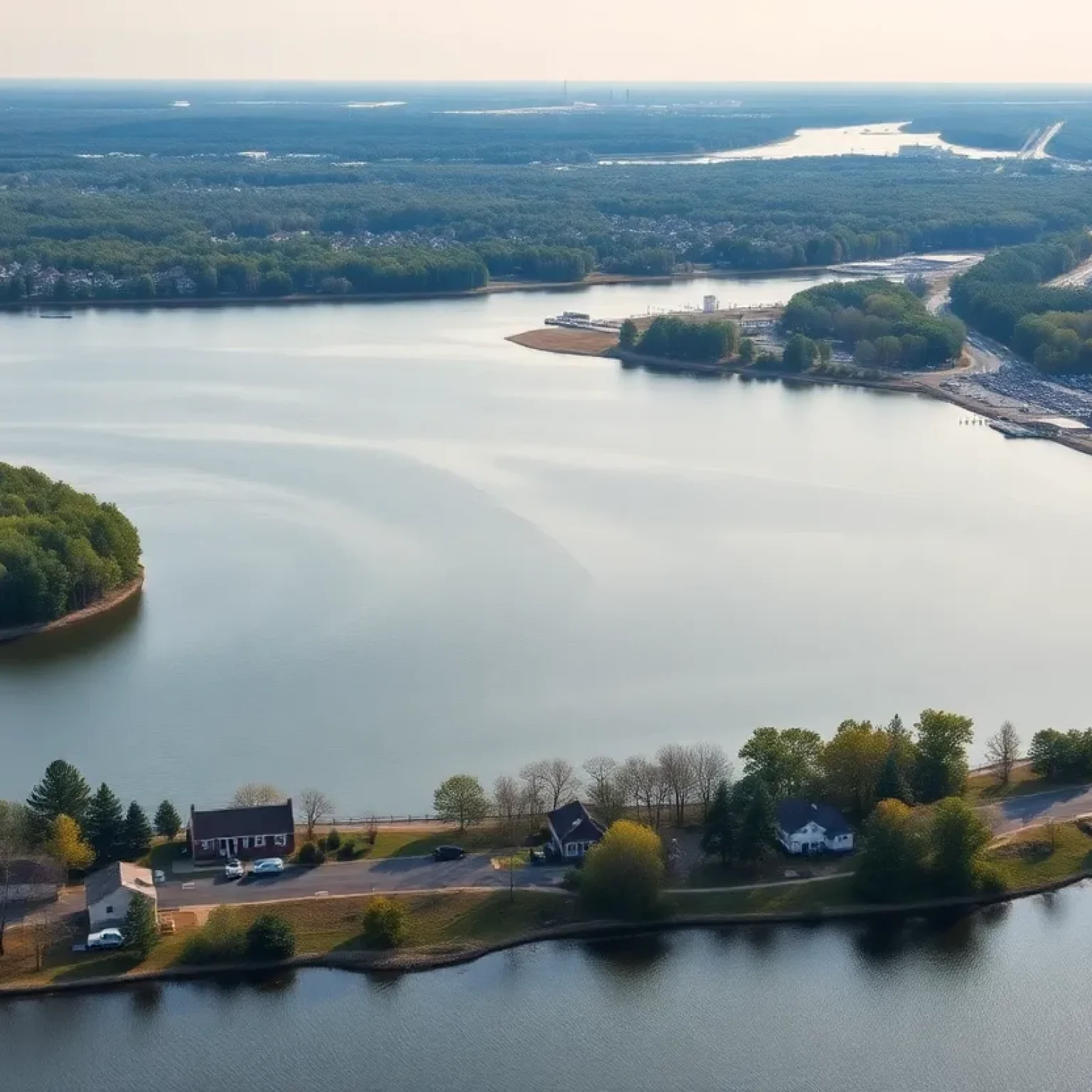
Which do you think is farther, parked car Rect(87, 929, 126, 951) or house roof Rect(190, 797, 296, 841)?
house roof Rect(190, 797, 296, 841)

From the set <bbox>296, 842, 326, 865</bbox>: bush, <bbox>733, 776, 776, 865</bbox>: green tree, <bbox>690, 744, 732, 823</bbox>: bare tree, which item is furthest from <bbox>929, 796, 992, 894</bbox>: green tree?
<bbox>296, 842, 326, 865</bbox>: bush

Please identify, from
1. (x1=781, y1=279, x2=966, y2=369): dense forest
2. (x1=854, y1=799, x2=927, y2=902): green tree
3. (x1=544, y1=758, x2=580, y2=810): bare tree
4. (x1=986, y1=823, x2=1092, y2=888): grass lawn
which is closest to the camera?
(x1=854, y1=799, x2=927, y2=902): green tree

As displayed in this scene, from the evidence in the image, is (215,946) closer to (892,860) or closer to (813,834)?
(813,834)

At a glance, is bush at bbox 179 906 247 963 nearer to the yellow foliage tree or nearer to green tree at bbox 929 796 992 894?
the yellow foliage tree

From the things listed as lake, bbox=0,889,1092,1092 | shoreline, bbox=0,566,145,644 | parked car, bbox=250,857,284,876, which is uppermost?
shoreline, bbox=0,566,145,644

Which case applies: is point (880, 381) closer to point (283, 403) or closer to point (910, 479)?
point (910, 479)

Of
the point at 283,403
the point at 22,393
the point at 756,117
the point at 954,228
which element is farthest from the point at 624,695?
the point at 756,117

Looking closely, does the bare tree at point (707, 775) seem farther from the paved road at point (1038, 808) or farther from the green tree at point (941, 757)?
the paved road at point (1038, 808)

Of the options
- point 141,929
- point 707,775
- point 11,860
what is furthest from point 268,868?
point 707,775
